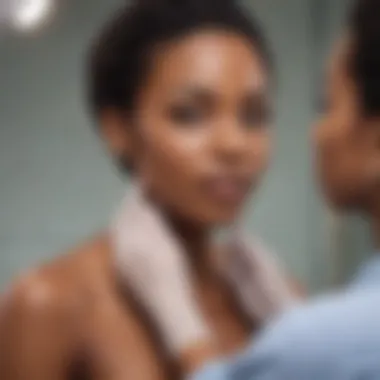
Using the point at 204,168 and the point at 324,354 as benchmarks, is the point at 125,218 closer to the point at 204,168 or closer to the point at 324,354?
the point at 204,168

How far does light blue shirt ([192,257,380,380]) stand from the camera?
645 mm

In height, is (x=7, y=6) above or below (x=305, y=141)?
above

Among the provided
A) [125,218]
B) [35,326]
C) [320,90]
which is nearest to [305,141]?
[320,90]

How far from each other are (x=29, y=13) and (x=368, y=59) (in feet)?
1.03

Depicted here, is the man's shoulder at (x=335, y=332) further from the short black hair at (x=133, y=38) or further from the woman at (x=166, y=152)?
the short black hair at (x=133, y=38)

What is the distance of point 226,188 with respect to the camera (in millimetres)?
818

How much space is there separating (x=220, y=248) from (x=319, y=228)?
9 cm

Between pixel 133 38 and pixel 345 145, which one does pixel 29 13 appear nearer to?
pixel 133 38

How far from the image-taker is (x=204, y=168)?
813 mm

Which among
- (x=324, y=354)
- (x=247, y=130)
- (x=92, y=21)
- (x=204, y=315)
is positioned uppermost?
(x=92, y=21)

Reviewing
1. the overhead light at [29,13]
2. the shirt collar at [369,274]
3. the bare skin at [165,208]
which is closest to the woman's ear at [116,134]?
the bare skin at [165,208]

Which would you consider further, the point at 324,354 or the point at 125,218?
the point at 125,218

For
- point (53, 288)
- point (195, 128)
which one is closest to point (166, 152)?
point (195, 128)

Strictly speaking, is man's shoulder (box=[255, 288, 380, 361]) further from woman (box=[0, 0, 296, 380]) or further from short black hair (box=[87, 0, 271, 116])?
short black hair (box=[87, 0, 271, 116])
